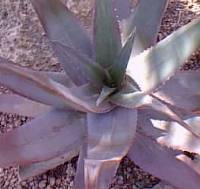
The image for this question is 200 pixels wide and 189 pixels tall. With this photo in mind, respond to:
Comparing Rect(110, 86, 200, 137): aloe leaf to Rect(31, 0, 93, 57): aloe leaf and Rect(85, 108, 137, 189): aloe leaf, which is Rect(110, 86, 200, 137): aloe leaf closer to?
Rect(85, 108, 137, 189): aloe leaf

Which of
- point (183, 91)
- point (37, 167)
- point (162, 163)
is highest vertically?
point (183, 91)

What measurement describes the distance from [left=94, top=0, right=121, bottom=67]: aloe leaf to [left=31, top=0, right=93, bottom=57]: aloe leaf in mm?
44

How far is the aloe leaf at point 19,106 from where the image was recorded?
39.2 inches

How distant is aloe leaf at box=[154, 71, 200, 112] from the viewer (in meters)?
0.92

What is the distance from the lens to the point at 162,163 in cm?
93

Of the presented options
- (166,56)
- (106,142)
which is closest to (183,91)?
(166,56)

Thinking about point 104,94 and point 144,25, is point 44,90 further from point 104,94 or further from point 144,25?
point 144,25

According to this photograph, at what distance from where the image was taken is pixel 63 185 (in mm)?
1164

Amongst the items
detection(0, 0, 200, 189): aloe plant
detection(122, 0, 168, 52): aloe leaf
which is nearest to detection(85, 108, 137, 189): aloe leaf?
detection(0, 0, 200, 189): aloe plant

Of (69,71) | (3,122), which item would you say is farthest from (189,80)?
(3,122)

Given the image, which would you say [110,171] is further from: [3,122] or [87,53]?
[3,122]

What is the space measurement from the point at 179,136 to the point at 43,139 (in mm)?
229

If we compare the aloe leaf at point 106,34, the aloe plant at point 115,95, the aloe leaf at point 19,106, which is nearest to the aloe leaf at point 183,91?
the aloe plant at point 115,95

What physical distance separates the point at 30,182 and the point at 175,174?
38 cm
